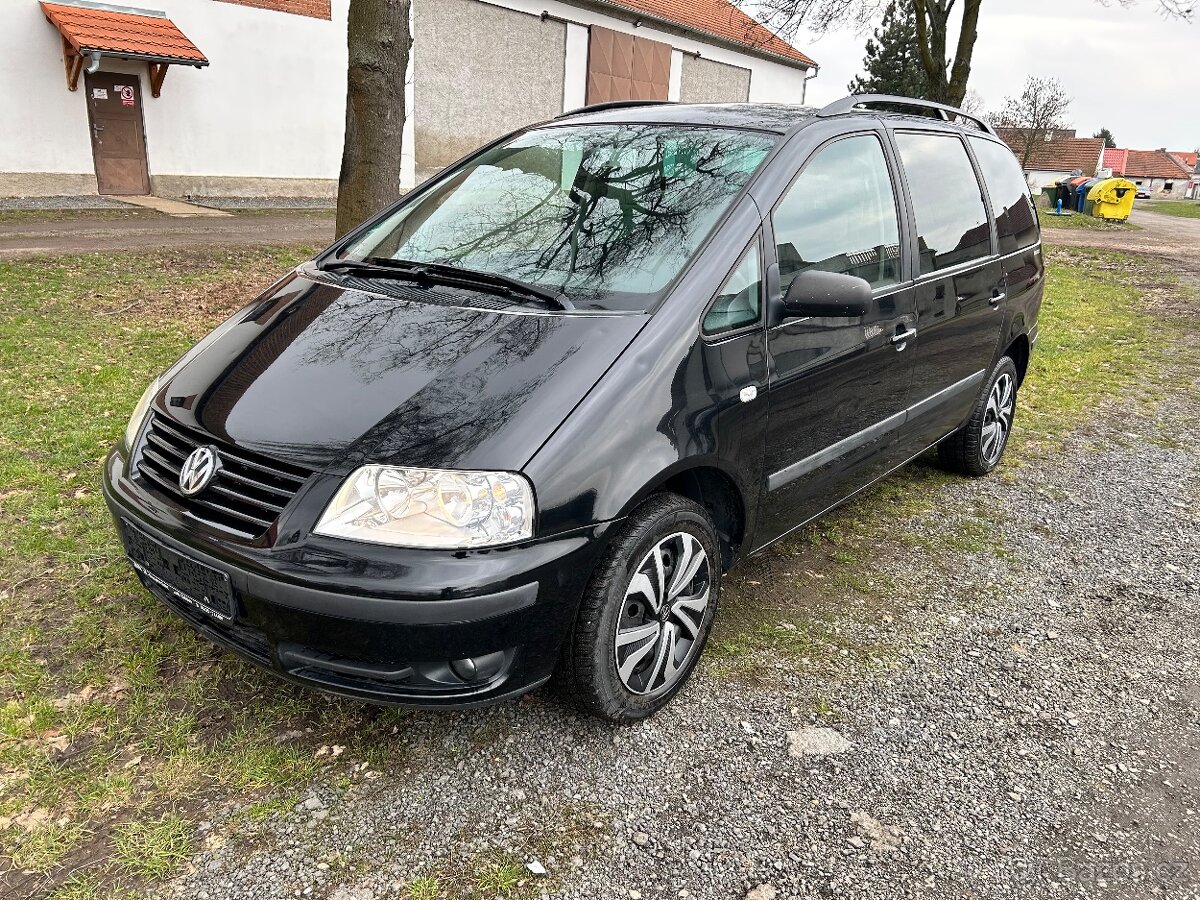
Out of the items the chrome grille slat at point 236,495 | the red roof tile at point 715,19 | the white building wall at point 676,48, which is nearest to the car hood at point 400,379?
the chrome grille slat at point 236,495

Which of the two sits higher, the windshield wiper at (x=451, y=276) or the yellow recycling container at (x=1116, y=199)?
the yellow recycling container at (x=1116, y=199)

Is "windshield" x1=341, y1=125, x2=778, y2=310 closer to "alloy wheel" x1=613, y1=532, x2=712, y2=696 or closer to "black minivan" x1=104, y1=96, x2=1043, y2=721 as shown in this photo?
"black minivan" x1=104, y1=96, x2=1043, y2=721

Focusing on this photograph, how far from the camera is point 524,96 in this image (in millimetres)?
23500

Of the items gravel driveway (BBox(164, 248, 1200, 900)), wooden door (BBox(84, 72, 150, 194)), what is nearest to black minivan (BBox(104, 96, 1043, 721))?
gravel driveway (BBox(164, 248, 1200, 900))

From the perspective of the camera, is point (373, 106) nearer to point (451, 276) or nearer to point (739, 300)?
point (451, 276)

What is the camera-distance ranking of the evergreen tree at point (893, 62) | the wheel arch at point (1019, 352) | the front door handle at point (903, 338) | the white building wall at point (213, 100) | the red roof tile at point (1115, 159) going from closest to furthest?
the front door handle at point (903, 338)
the wheel arch at point (1019, 352)
the white building wall at point (213, 100)
the evergreen tree at point (893, 62)
the red roof tile at point (1115, 159)

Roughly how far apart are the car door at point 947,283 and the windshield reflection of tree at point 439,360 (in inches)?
77.7

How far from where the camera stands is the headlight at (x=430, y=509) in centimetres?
216

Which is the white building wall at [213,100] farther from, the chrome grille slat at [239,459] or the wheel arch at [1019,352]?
the wheel arch at [1019,352]

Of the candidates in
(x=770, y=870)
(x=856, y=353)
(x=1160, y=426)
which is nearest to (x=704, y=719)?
(x=770, y=870)

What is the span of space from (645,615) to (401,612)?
31.7 inches

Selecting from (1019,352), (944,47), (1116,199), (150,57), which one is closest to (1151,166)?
(1116,199)

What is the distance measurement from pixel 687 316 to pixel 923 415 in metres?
1.83

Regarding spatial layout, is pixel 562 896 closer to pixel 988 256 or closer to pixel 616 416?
pixel 616 416
